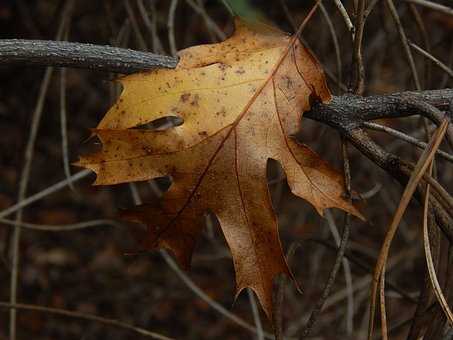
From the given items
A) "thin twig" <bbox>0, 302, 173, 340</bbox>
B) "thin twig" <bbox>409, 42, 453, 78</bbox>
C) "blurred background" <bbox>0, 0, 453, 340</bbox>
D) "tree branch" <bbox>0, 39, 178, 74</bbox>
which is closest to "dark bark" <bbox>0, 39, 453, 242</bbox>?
"tree branch" <bbox>0, 39, 178, 74</bbox>

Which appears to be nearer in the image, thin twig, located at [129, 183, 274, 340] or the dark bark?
the dark bark

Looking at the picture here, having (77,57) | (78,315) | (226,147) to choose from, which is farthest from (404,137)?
(78,315)

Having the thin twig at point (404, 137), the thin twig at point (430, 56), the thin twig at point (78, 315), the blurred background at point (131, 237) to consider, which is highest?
the thin twig at point (430, 56)

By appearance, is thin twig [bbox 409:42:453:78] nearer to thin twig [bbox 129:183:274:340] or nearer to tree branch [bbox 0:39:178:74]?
tree branch [bbox 0:39:178:74]

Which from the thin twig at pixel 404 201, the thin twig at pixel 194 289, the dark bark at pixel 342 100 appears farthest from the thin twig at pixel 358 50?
the thin twig at pixel 194 289

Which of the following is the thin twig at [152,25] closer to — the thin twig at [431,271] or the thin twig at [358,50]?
the thin twig at [358,50]

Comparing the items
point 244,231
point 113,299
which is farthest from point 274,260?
point 113,299

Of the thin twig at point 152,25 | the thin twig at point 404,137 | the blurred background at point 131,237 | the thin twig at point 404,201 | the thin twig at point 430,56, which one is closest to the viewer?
the thin twig at point 404,201
